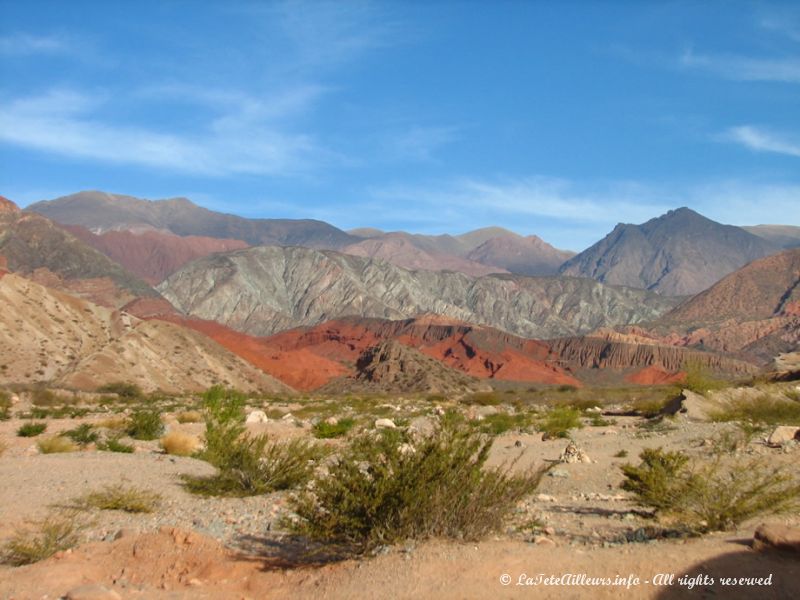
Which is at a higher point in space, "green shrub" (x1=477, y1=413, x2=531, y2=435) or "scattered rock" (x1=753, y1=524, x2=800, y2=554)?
"scattered rock" (x1=753, y1=524, x2=800, y2=554)

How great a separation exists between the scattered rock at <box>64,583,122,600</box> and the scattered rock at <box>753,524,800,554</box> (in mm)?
5709

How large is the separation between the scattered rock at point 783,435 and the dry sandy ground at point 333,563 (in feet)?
19.8

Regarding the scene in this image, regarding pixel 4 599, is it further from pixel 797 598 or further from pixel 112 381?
pixel 112 381

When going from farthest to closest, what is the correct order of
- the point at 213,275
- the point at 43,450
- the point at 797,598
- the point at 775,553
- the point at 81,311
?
the point at 213,275 → the point at 81,311 → the point at 43,450 → the point at 775,553 → the point at 797,598

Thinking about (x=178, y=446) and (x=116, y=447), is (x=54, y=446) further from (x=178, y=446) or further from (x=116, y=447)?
(x=178, y=446)

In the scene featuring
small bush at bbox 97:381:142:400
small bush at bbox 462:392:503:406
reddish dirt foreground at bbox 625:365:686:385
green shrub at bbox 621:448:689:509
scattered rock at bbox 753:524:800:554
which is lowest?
Answer: reddish dirt foreground at bbox 625:365:686:385

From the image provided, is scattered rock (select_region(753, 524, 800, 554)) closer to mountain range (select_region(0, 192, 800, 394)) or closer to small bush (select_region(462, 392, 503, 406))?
mountain range (select_region(0, 192, 800, 394))

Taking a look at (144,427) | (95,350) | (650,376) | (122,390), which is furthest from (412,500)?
(650,376)

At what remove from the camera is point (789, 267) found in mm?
179500

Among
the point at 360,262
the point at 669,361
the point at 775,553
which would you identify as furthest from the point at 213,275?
the point at 775,553

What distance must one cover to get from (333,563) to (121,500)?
4269 mm

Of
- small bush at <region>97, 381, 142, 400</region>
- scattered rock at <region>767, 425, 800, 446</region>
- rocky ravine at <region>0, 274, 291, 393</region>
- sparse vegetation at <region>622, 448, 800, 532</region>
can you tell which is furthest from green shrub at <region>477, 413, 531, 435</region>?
rocky ravine at <region>0, 274, 291, 393</region>

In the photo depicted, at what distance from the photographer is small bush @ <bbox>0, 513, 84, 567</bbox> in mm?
7383

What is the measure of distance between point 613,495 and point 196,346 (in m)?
54.8
